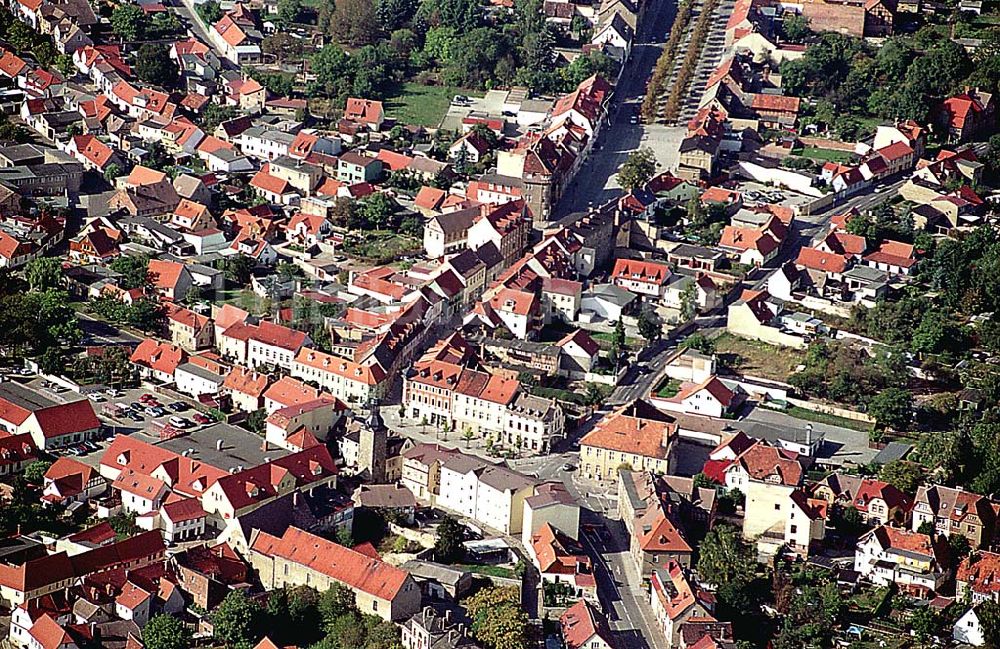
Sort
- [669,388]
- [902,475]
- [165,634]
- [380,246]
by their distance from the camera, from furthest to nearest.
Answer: [380,246] → [669,388] → [902,475] → [165,634]

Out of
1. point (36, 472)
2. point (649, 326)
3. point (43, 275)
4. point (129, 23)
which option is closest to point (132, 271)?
point (43, 275)

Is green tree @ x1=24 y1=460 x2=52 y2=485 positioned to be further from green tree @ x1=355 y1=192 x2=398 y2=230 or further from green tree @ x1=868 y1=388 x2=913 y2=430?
green tree @ x1=868 y1=388 x2=913 y2=430

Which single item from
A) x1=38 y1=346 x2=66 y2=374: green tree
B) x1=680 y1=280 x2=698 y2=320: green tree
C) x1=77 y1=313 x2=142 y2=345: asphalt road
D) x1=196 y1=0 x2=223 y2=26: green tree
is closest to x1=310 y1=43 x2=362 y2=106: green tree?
x1=196 y1=0 x2=223 y2=26: green tree

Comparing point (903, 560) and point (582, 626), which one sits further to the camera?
point (903, 560)

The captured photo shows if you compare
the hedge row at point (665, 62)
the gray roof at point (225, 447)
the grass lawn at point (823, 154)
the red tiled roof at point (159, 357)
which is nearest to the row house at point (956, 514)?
the gray roof at point (225, 447)

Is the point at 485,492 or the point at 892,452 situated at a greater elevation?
the point at 485,492

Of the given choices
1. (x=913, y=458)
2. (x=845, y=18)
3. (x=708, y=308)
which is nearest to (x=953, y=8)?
(x=845, y=18)

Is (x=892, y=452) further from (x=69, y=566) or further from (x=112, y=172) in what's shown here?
(x=112, y=172)
